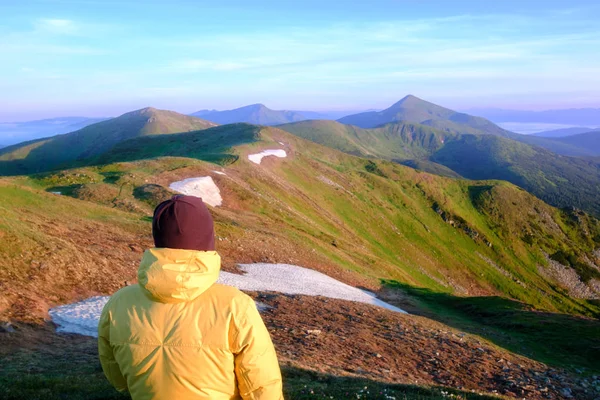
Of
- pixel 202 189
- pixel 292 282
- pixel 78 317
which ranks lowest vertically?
pixel 292 282

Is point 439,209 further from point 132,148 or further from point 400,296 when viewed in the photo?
point 132,148

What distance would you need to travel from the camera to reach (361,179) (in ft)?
314

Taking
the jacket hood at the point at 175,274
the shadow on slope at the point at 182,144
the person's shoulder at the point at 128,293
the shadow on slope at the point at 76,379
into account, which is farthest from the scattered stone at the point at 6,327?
the shadow on slope at the point at 182,144

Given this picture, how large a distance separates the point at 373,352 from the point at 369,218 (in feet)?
191

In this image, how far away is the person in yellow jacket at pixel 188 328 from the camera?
5.02 metres

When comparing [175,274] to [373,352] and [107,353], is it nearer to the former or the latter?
[107,353]

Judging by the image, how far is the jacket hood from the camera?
4.93 metres

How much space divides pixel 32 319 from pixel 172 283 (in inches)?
640

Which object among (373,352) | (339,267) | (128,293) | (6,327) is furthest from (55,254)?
(339,267)

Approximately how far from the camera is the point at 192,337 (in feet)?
16.5

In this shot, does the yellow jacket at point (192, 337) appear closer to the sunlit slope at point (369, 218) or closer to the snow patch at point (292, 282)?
the snow patch at point (292, 282)

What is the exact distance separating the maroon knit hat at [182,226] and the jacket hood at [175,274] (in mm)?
102

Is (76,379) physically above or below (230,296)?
below

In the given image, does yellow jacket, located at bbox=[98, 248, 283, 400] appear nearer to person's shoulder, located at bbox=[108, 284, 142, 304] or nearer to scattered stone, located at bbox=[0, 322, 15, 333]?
person's shoulder, located at bbox=[108, 284, 142, 304]
